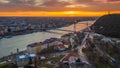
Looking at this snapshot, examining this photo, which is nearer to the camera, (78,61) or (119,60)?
(78,61)

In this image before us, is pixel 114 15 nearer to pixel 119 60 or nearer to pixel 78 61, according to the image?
pixel 119 60

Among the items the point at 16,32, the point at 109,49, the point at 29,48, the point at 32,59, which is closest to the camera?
the point at 32,59

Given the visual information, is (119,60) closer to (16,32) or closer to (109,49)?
(109,49)

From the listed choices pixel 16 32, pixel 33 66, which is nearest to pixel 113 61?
pixel 33 66

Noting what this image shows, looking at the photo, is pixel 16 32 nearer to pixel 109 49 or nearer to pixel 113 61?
pixel 109 49

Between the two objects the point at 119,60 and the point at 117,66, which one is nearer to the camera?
the point at 117,66

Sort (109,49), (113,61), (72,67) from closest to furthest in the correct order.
Result: (72,67), (113,61), (109,49)

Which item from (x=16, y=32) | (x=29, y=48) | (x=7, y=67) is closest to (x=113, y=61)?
(x=7, y=67)

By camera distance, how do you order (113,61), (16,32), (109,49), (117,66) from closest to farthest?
(117,66), (113,61), (109,49), (16,32)

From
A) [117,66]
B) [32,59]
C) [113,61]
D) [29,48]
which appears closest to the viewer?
[117,66]
